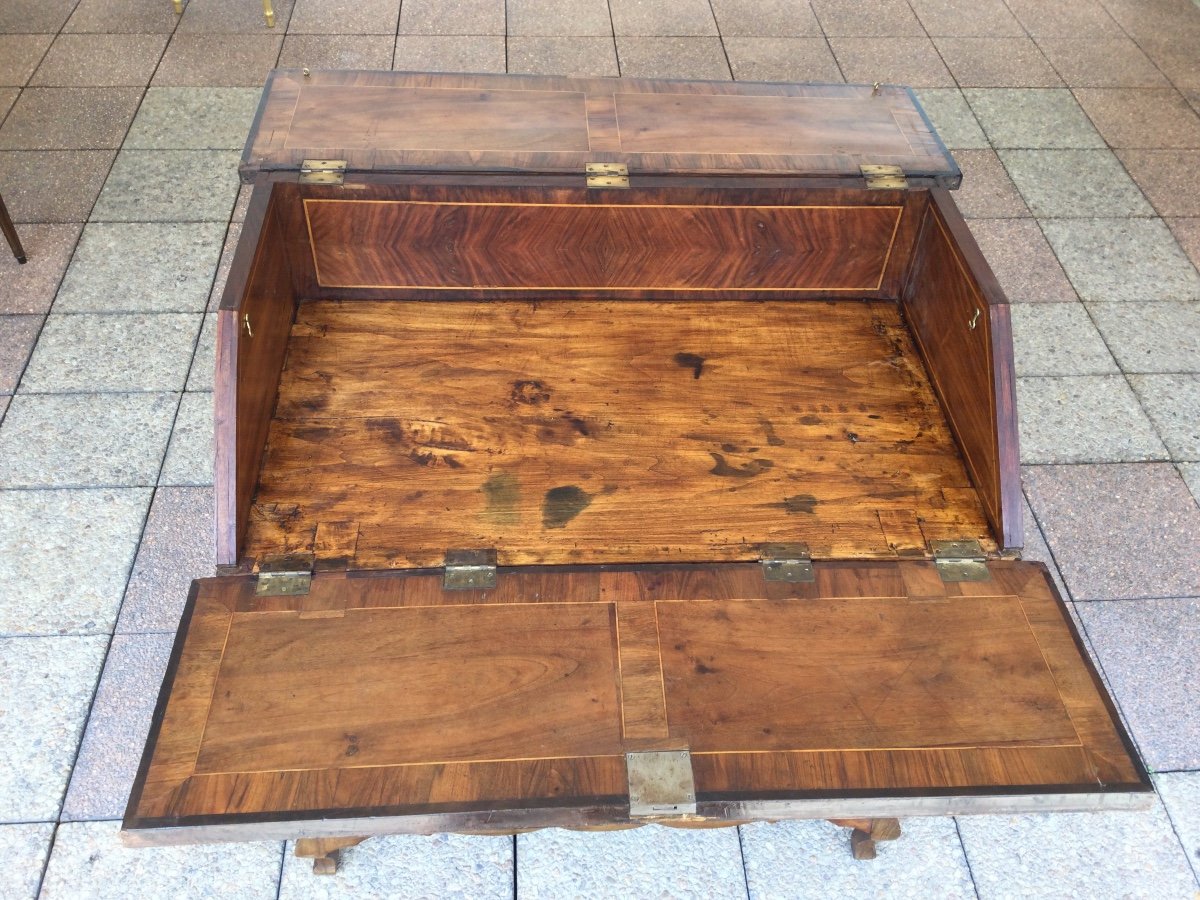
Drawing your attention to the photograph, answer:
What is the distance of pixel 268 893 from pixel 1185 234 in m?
3.90

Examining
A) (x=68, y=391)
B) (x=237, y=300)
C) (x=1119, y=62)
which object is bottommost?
(x=68, y=391)

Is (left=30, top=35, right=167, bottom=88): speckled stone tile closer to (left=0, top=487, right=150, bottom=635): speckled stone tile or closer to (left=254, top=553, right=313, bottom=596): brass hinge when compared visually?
(left=0, top=487, right=150, bottom=635): speckled stone tile

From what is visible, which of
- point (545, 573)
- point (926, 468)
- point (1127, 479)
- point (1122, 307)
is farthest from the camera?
point (1122, 307)

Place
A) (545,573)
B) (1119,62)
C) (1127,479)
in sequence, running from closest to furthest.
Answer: (545,573) → (1127,479) → (1119,62)

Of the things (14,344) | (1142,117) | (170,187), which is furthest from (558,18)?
(14,344)

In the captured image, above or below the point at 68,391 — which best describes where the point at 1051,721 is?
above

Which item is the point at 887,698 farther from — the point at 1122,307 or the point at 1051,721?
the point at 1122,307

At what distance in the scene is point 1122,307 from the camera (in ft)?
10.6

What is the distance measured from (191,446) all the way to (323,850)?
1.37 m

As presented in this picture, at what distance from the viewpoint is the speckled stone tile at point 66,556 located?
2.31 metres

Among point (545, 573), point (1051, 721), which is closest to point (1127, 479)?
point (1051, 721)

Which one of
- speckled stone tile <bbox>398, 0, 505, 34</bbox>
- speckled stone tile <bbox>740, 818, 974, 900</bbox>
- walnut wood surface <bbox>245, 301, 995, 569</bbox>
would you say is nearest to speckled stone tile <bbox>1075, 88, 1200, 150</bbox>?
walnut wood surface <bbox>245, 301, 995, 569</bbox>

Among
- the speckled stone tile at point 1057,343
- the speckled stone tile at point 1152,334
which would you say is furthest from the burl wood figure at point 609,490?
the speckled stone tile at point 1152,334

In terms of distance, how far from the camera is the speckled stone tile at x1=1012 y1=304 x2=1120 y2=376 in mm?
3041
